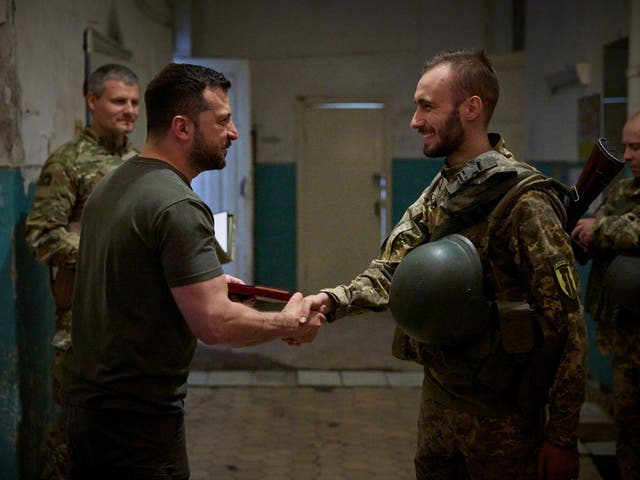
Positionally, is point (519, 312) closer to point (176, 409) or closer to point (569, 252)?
point (569, 252)

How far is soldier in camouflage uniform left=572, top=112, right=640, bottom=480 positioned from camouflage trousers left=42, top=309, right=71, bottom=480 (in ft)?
7.13

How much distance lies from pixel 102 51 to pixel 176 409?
3.17 m

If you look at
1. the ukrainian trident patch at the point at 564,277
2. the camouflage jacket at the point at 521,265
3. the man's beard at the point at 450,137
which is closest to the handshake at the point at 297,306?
the camouflage jacket at the point at 521,265

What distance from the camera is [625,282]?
3074 millimetres

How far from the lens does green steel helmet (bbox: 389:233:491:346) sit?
197 centimetres

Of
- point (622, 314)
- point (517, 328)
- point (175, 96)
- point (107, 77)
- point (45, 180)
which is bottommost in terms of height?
point (622, 314)

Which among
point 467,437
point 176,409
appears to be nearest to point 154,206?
point 176,409

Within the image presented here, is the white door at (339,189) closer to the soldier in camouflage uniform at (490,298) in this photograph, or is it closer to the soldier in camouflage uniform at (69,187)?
the soldier in camouflage uniform at (69,187)

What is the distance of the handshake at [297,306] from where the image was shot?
2217mm

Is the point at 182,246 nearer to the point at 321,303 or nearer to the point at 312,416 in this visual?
the point at 321,303

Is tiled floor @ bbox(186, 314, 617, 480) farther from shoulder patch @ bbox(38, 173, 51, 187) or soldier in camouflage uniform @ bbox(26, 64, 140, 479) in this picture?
Result: shoulder patch @ bbox(38, 173, 51, 187)

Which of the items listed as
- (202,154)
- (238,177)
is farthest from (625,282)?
(238,177)

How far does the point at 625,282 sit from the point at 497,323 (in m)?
1.25

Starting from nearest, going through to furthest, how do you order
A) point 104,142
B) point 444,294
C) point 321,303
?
1. point 444,294
2. point 321,303
3. point 104,142
